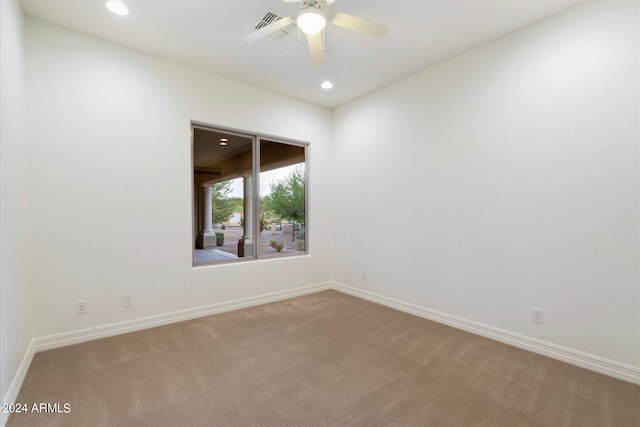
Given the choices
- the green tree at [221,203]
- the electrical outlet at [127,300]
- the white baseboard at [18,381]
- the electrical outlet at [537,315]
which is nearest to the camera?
the white baseboard at [18,381]

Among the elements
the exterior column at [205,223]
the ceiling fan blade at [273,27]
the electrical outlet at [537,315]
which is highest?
the ceiling fan blade at [273,27]

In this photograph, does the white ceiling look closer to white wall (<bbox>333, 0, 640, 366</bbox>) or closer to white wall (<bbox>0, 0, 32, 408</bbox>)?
white wall (<bbox>333, 0, 640, 366</bbox>)

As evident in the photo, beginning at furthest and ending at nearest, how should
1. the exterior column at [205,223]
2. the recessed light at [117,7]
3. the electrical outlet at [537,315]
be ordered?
the exterior column at [205,223] → the electrical outlet at [537,315] → the recessed light at [117,7]

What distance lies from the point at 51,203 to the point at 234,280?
1.99 meters

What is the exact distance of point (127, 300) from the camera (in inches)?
122

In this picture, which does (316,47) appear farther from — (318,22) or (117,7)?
(117,7)

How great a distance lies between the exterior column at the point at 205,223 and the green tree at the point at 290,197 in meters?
0.90

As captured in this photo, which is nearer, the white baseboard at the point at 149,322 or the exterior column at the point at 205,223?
the white baseboard at the point at 149,322

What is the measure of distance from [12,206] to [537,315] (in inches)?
169

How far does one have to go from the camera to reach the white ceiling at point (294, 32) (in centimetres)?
247

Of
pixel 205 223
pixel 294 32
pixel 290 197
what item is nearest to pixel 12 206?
pixel 205 223

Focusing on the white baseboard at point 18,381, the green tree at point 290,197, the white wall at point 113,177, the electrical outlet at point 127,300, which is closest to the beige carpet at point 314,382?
the white baseboard at point 18,381

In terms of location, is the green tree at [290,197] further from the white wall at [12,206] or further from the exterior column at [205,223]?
the white wall at [12,206]

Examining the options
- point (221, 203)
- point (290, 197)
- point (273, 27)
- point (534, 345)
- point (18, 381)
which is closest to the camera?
point (18, 381)
